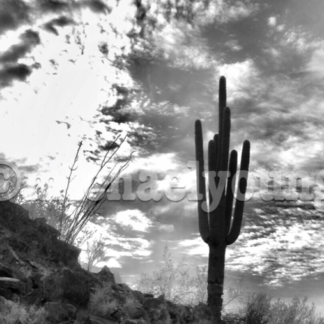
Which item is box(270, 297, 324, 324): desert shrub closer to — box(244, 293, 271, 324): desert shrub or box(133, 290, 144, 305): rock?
box(244, 293, 271, 324): desert shrub

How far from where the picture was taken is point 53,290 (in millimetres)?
5688

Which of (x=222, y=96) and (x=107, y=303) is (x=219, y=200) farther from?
(x=107, y=303)

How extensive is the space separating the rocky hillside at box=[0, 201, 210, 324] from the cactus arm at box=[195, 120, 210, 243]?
2.17 m

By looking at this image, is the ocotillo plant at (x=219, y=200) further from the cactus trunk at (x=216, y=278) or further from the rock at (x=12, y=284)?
the rock at (x=12, y=284)

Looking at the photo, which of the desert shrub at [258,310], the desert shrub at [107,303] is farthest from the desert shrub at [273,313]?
the desert shrub at [107,303]

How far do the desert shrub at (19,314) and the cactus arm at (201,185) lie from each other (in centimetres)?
570

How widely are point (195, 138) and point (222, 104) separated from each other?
1.32 metres

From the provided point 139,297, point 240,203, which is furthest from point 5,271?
point 240,203

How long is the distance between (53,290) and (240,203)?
5820 millimetres

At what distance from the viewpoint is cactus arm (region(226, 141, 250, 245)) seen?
978cm

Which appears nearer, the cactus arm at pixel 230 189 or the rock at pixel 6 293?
the rock at pixel 6 293

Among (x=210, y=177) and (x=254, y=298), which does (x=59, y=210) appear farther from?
(x=254, y=298)

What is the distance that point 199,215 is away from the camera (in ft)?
33.1

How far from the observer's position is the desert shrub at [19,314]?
4.43 metres
